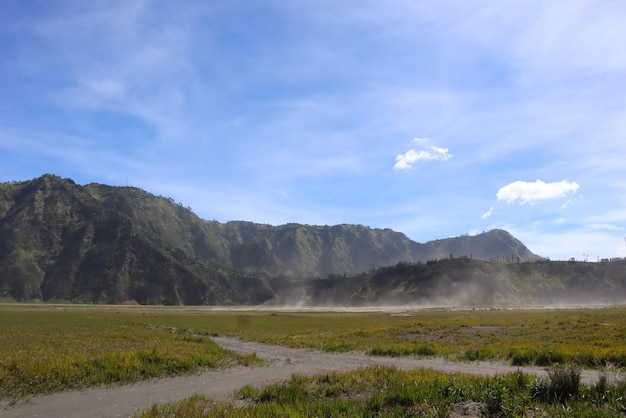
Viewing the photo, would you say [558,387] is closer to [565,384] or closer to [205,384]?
[565,384]

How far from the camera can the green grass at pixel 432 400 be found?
10438 millimetres

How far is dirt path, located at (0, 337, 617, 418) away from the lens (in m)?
14.1

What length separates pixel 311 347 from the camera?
34.4 metres

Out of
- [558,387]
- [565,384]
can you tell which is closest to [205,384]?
[558,387]

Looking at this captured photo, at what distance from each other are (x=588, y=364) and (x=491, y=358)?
5.06m

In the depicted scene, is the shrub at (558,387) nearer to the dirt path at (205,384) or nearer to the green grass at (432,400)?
the green grass at (432,400)

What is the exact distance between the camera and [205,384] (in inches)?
740

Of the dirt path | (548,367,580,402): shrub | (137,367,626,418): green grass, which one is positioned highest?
(548,367,580,402): shrub

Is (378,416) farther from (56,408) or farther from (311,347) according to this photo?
(311,347)

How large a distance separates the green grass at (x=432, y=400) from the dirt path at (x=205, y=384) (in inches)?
95.2

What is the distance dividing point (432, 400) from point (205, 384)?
1174 cm

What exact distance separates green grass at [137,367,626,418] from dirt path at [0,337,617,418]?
95.2 inches

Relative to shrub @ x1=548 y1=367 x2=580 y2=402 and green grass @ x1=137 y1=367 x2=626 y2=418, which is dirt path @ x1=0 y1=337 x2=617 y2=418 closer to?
shrub @ x1=548 y1=367 x2=580 y2=402

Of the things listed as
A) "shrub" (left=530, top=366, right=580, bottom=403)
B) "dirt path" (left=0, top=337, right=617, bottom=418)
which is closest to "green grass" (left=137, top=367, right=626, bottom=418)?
"shrub" (left=530, top=366, right=580, bottom=403)
